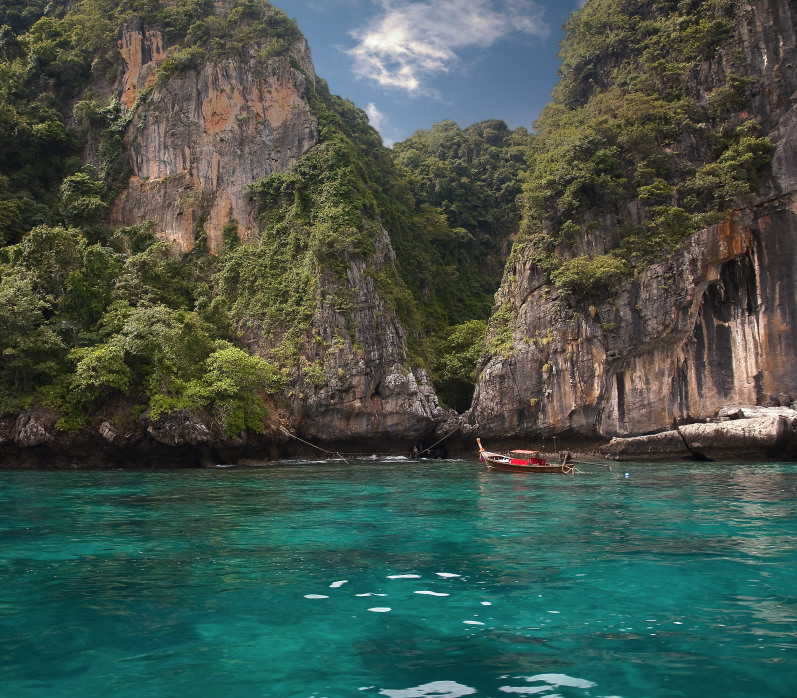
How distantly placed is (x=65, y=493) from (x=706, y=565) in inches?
610

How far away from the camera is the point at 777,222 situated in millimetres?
28547

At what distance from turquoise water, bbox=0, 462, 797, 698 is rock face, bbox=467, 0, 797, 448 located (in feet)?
56.2

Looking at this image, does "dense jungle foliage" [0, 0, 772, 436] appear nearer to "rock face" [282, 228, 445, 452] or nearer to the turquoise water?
"rock face" [282, 228, 445, 452]

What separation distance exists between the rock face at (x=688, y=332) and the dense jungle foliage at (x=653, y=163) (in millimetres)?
932

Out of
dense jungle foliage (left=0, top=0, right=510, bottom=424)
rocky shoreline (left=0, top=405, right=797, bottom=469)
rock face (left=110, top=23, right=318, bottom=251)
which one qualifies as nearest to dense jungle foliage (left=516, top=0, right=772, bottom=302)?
rocky shoreline (left=0, top=405, right=797, bottom=469)

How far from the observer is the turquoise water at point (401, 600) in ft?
14.8

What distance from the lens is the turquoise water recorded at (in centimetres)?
451

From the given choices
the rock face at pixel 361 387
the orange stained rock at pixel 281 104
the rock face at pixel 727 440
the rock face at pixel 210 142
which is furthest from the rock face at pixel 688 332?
the orange stained rock at pixel 281 104

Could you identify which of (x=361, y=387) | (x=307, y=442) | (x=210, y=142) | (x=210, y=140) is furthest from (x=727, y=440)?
(x=210, y=140)

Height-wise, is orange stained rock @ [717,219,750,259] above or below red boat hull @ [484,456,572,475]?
above

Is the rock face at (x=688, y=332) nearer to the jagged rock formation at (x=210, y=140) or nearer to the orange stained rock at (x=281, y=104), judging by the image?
the jagged rock formation at (x=210, y=140)

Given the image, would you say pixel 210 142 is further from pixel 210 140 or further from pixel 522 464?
pixel 522 464

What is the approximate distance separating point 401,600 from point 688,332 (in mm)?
27747

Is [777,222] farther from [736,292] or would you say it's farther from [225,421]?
[225,421]
